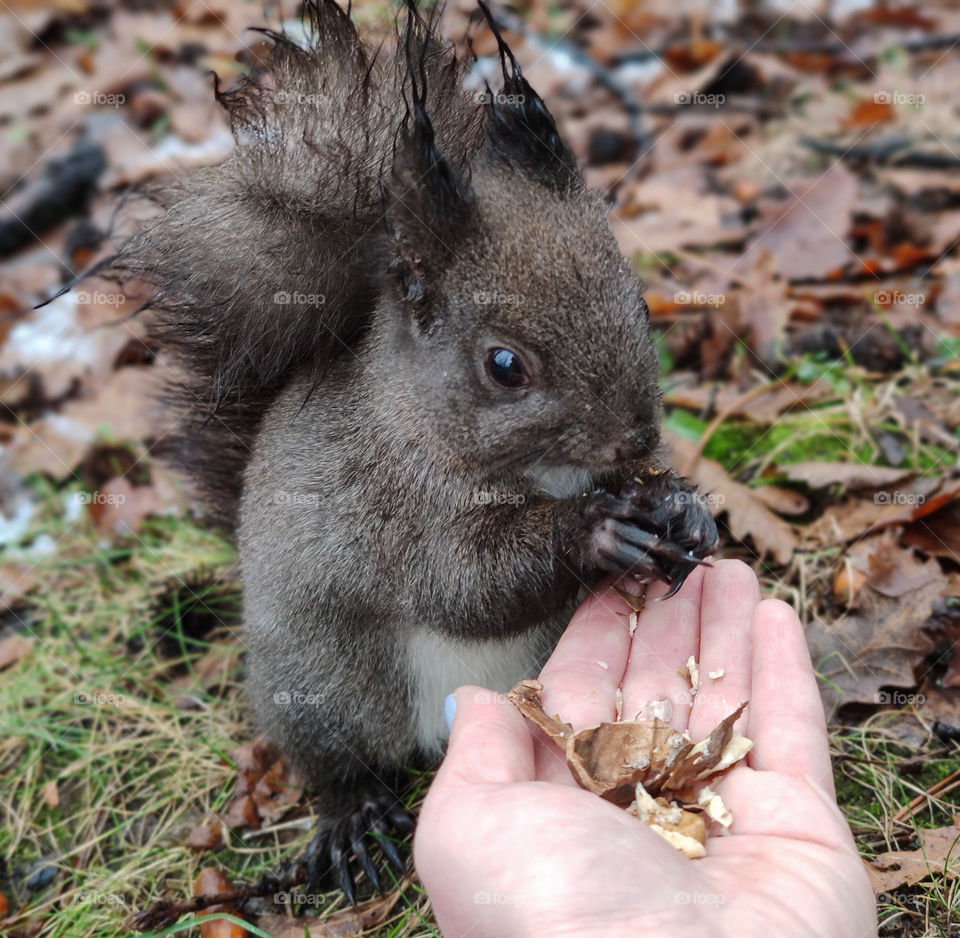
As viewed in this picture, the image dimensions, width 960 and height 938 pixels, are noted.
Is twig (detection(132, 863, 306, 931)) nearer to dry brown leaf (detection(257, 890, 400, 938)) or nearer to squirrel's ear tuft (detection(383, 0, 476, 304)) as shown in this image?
dry brown leaf (detection(257, 890, 400, 938))

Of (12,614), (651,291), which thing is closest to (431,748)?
(12,614)

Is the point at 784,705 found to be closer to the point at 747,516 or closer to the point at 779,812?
the point at 779,812

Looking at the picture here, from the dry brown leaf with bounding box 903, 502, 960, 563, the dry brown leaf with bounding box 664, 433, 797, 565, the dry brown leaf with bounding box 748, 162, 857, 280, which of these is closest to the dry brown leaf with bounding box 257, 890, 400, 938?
the dry brown leaf with bounding box 664, 433, 797, 565

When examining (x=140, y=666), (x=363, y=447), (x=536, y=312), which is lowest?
(x=140, y=666)

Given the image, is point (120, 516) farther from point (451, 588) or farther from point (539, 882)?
point (539, 882)

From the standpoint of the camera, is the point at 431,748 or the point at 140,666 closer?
the point at 431,748

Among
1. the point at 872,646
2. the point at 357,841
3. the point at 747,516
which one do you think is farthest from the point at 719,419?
the point at 357,841
